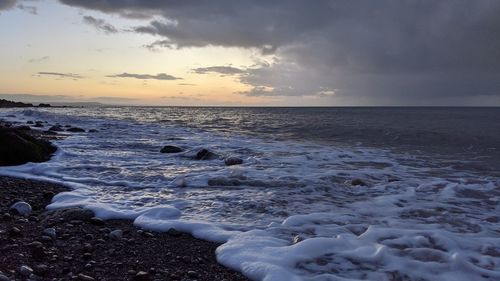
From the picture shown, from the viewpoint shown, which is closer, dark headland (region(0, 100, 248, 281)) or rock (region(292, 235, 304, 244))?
dark headland (region(0, 100, 248, 281))

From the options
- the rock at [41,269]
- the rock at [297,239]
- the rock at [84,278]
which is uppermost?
the rock at [41,269]

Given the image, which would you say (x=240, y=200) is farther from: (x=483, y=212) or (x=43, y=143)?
(x=43, y=143)

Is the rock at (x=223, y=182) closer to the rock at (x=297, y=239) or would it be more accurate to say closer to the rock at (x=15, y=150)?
the rock at (x=297, y=239)

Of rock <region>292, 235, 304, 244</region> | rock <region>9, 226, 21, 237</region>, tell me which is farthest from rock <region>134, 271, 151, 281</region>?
rock <region>292, 235, 304, 244</region>

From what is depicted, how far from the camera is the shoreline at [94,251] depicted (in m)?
4.26

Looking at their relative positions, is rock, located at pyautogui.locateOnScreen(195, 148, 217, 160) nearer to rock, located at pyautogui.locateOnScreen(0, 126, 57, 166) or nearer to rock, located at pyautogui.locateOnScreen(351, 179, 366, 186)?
rock, located at pyautogui.locateOnScreen(0, 126, 57, 166)

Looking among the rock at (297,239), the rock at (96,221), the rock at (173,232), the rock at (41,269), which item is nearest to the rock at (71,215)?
the rock at (96,221)

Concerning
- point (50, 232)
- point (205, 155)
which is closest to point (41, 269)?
point (50, 232)

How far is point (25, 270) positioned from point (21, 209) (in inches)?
103

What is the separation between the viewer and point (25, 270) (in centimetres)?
399

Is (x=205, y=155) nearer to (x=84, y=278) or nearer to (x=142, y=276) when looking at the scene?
(x=142, y=276)

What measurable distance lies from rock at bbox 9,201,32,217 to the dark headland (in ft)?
0.04

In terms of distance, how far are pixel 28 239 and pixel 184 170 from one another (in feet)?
21.1

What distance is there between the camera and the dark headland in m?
4.25
